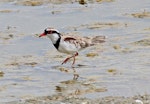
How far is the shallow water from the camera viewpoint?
1119 cm

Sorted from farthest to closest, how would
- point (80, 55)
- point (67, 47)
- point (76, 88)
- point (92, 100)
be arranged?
1. point (80, 55)
2. point (67, 47)
3. point (76, 88)
4. point (92, 100)

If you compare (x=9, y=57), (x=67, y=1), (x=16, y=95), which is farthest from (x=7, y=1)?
(x=16, y=95)

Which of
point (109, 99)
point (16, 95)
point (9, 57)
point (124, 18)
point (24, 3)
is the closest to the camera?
point (109, 99)

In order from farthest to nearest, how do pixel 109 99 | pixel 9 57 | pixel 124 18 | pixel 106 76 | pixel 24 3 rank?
pixel 24 3, pixel 124 18, pixel 9 57, pixel 106 76, pixel 109 99

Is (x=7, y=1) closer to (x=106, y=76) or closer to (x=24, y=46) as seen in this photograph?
(x=24, y=46)

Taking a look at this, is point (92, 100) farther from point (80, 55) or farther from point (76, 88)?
point (80, 55)

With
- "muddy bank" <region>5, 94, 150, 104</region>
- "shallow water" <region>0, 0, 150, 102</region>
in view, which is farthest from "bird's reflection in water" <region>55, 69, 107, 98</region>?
"muddy bank" <region>5, 94, 150, 104</region>

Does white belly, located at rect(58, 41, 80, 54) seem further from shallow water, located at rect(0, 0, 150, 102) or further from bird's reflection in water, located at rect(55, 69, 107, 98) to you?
bird's reflection in water, located at rect(55, 69, 107, 98)

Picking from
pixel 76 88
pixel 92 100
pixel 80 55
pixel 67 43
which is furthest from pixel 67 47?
pixel 92 100

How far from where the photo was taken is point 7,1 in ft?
63.2

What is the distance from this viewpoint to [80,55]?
14039 mm

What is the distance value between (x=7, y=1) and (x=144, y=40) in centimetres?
609

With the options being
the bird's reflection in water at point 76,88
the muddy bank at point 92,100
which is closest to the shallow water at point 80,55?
the bird's reflection in water at point 76,88

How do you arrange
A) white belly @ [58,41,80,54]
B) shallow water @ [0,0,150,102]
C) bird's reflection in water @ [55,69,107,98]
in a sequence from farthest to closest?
white belly @ [58,41,80,54], shallow water @ [0,0,150,102], bird's reflection in water @ [55,69,107,98]
